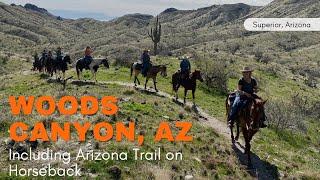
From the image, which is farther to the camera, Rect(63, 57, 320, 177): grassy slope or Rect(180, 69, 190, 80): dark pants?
Rect(180, 69, 190, 80): dark pants

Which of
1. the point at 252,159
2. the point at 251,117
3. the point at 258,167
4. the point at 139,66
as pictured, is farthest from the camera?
the point at 139,66

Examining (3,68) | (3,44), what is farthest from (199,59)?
(3,44)

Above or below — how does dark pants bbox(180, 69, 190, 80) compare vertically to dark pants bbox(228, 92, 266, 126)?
above

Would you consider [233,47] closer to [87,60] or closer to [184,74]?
[87,60]

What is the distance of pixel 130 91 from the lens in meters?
28.8

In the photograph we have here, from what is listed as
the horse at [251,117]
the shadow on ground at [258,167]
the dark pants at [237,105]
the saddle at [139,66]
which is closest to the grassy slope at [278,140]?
the shadow on ground at [258,167]

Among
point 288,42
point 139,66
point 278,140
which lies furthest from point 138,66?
point 288,42

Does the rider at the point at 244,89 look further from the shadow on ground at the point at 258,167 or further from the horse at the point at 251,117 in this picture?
the shadow on ground at the point at 258,167

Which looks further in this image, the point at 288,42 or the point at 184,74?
the point at 288,42

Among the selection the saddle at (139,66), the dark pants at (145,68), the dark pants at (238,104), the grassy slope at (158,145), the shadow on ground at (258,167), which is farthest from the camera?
the saddle at (139,66)

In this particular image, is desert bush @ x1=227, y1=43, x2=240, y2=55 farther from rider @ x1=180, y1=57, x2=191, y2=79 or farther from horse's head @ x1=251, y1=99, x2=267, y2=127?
horse's head @ x1=251, y1=99, x2=267, y2=127

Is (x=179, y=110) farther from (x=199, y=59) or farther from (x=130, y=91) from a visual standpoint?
(x=199, y=59)

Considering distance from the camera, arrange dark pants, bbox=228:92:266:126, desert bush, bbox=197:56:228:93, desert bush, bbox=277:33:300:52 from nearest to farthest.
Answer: dark pants, bbox=228:92:266:126 → desert bush, bbox=197:56:228:93 → desert bush, bbox=277:33:300:52

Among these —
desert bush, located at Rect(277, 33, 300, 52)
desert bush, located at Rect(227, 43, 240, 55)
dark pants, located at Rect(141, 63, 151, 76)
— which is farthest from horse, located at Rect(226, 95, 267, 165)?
desert bush, located at Rect(277, 33, 300, 52)
